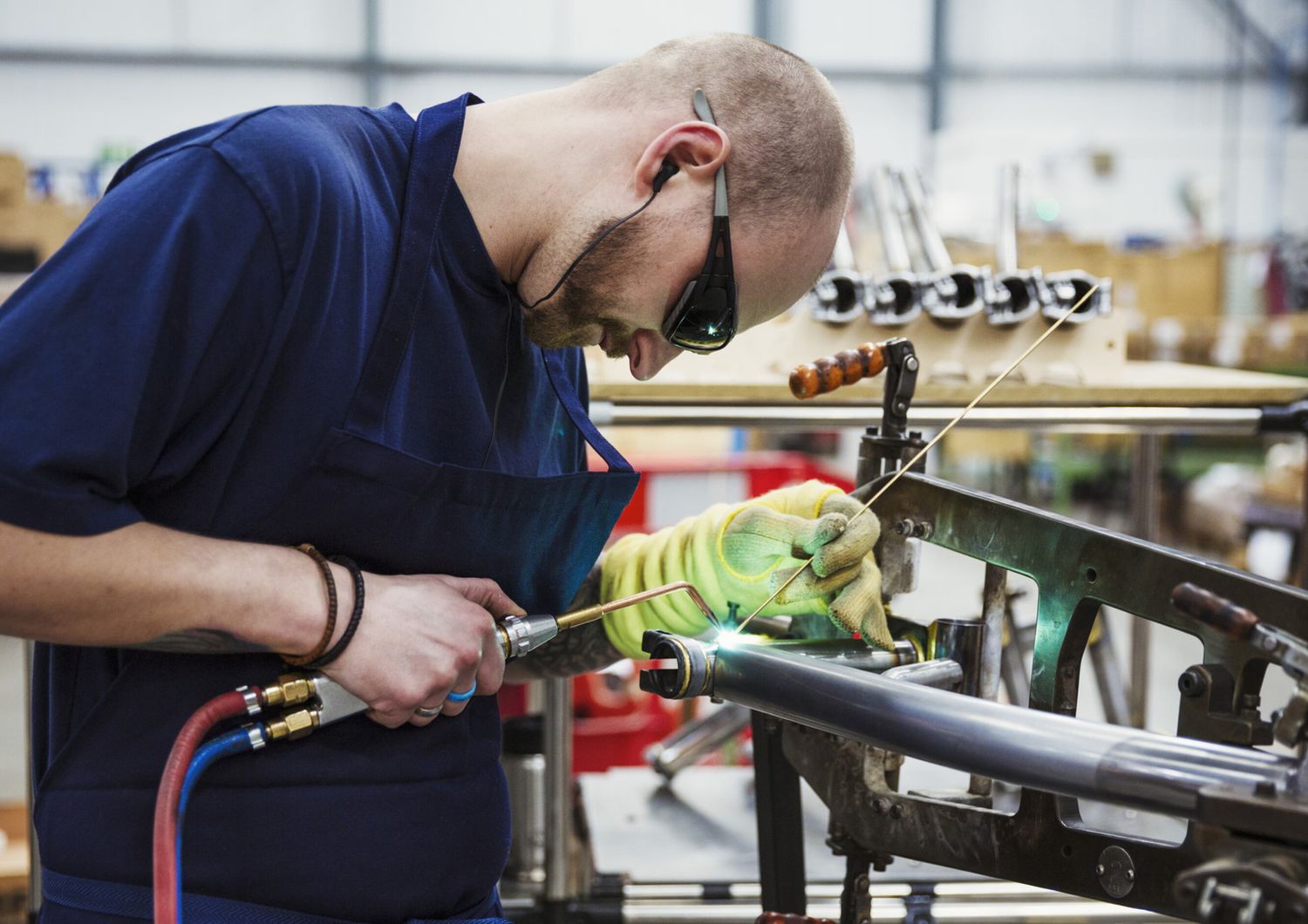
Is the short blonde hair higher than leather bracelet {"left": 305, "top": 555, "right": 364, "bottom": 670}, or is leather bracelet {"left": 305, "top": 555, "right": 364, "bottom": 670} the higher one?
the short blonde hair

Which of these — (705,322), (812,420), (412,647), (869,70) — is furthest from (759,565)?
(869,70)

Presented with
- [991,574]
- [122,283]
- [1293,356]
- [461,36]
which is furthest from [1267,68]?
[122,283]

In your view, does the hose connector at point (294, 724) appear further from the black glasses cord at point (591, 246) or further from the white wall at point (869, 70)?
the white wall at point (869, 70)

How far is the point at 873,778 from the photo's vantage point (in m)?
1.07

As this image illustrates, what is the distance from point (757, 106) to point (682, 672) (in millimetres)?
464

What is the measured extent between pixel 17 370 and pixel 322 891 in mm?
476

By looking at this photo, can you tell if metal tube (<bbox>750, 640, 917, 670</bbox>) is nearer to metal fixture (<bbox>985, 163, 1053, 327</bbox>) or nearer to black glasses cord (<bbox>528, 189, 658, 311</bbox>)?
black glasses cord (<bbox>528, 189, 658, 311</bbox>)

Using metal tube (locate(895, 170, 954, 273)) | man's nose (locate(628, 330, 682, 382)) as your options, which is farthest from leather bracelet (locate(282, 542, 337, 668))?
metal tube (locate(895, 170, 954, 273))

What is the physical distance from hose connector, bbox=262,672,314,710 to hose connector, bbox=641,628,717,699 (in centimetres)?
26

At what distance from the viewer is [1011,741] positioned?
74 centimetres

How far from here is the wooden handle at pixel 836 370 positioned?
3.71 ft

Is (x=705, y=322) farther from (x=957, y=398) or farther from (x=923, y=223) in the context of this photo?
(x=923, y=223)

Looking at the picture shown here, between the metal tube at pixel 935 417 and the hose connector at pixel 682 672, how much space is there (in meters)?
0.73

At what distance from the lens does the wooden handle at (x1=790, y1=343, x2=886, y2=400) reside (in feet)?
3.71
